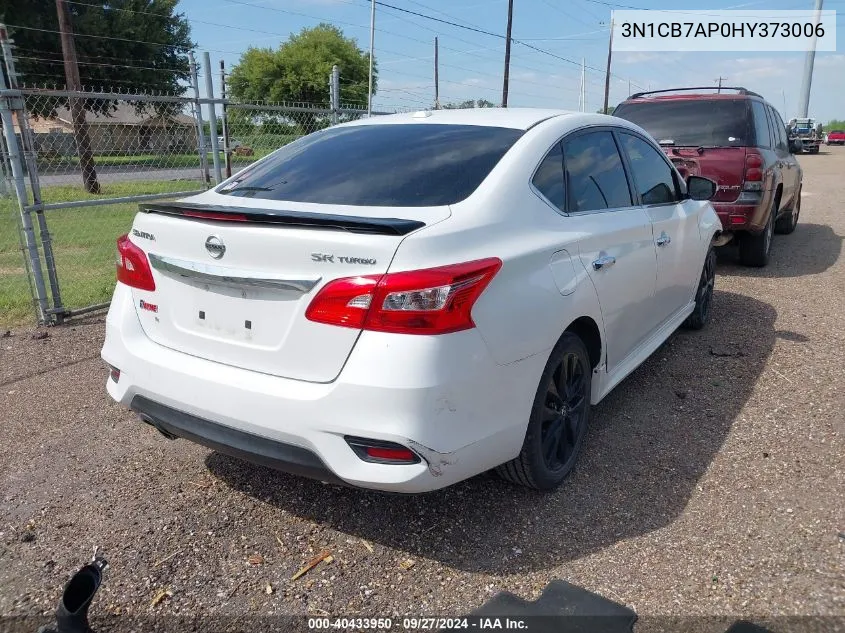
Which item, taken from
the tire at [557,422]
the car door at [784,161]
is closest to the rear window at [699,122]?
the car door at [784,161]

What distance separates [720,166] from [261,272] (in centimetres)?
613

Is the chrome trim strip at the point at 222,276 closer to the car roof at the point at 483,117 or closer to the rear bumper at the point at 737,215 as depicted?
the car roof at the point at 483,117

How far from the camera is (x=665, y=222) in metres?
4.12

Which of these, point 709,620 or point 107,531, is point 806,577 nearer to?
point 709,620

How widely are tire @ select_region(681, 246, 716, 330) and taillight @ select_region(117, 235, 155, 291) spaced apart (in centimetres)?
403

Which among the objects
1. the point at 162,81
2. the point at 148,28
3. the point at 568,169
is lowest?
the point at 568,169

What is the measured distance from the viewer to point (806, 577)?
2.53m

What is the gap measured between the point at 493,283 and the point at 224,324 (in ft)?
3.39

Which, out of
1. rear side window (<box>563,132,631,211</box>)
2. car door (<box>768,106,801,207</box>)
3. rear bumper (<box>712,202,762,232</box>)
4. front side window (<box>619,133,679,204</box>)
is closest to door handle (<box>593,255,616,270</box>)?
rear side window (<box>563,132,631,211</box>)

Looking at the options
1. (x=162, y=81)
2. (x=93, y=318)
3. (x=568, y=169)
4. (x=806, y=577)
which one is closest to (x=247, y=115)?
(x=93, y=318)

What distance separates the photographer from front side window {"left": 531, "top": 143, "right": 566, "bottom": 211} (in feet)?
9.86

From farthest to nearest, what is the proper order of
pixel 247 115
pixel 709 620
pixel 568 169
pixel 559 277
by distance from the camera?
pixel 247 115 < pixel 568 169 < pixel 559 277 < pixel 709 620

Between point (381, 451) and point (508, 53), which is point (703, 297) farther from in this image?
point (508, 53)

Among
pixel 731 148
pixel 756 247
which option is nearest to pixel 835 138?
pixel 756 247
